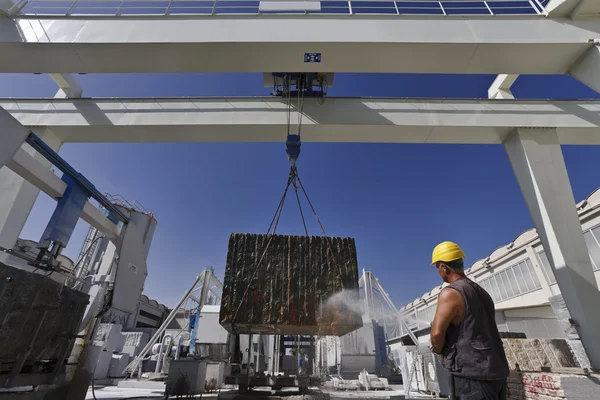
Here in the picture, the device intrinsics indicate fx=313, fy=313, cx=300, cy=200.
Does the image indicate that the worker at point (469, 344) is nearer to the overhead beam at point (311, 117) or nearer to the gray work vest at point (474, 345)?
the gray work vest at point (474, 345)

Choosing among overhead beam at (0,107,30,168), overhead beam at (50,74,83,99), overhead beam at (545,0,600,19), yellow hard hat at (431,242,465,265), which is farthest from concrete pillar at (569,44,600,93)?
overhead beam at (50,74,83,99)

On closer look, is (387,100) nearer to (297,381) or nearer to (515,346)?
(515,346)

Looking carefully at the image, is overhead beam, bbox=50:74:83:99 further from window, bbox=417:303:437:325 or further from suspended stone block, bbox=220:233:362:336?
window, bbox=417:303:437:325

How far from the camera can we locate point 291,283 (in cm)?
436

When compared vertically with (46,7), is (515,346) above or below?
below

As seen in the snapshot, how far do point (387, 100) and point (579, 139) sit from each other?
15.3ft

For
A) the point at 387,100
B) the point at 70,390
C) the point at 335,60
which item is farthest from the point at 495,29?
the point at 70,390

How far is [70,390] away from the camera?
4.46 meters

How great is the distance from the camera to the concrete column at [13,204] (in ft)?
21.2

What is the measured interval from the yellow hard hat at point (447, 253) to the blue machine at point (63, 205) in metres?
5.48

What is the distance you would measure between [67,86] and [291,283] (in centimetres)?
725

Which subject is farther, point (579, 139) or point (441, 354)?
point (579, 139)

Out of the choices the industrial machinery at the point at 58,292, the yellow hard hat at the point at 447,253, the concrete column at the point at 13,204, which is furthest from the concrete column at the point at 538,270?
the concrete column at the point at 13,204

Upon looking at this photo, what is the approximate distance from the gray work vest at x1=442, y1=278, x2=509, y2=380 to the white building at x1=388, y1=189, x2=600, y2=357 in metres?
13.3
